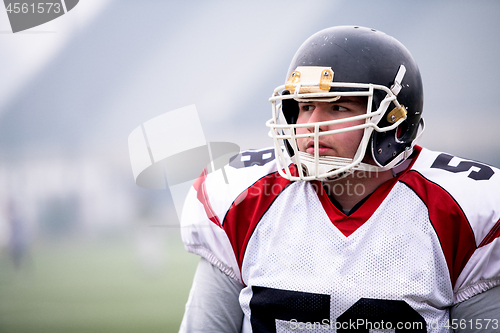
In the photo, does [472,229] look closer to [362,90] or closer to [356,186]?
[356,186]

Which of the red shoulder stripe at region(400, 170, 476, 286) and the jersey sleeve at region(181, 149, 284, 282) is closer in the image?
the red shoulder stripe at region(400, 170, 476, 286)

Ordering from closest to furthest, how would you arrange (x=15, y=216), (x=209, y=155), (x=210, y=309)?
(x=210, y=309), (x=209, y=155), (x=15, y=216)

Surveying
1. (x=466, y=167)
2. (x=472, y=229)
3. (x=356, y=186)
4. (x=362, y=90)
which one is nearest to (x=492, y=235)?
(x=472, y=229)

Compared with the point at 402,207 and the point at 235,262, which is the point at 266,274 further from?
the point at 402,207

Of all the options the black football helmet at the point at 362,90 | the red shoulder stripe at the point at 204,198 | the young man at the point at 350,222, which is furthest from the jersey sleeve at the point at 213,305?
the black football helmet at the point at 362,90

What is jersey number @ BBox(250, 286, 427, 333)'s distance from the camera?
0.85 metres

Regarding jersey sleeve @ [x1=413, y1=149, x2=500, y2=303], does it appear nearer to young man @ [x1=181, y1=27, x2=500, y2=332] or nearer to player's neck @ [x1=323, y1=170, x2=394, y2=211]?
young man @ [x1=181, y1=27, x2=500, y2=332]

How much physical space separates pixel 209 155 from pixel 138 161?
1.14 feet

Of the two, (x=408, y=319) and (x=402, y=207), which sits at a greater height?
(x=402, y=207)

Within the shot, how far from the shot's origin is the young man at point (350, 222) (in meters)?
0.86

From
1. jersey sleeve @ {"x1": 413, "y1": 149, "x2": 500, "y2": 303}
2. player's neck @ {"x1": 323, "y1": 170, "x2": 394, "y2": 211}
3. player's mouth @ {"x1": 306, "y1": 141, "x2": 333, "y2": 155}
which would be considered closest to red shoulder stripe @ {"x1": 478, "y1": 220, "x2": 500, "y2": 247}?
jersey sleeve @ {"x1": 413, "y1": 149, "x2": 500, "y2": 303}

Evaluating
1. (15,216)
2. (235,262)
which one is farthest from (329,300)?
(15,216)

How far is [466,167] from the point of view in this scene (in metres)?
0.97

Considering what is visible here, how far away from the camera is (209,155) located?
5.73ft
